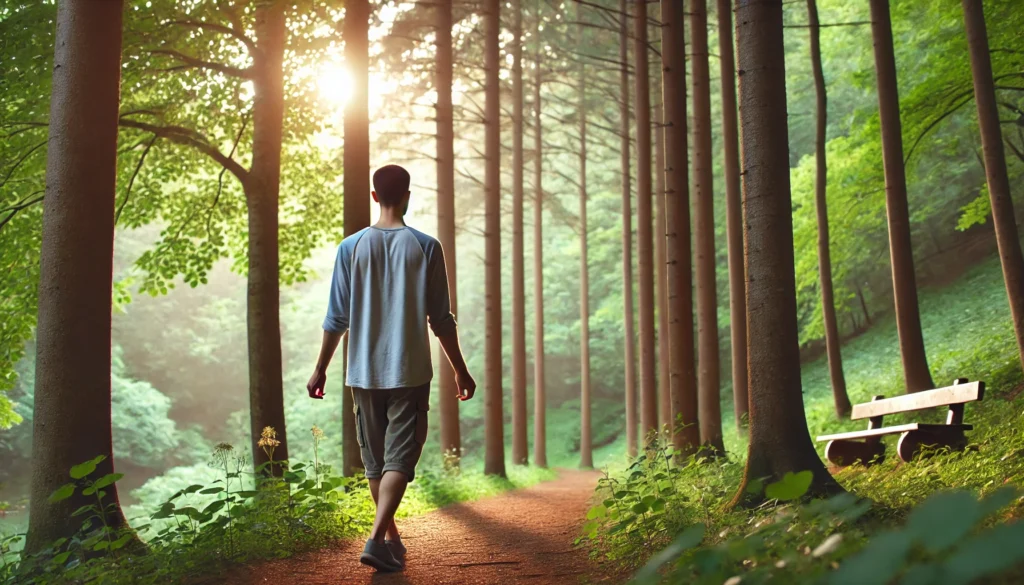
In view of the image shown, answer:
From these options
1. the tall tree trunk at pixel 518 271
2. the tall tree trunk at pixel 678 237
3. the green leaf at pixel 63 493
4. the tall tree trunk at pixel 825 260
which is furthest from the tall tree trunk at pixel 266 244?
the tall tree trunk at pixel 518 271

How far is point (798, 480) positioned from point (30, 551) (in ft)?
15.3

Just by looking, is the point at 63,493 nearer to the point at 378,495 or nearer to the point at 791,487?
the point at 378,495

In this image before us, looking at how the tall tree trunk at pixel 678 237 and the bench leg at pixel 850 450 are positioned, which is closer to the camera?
the bench leg at pixel 850 450

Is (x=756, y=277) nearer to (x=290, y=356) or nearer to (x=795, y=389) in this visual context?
(x=795, y=389)

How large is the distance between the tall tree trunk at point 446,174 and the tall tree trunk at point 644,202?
10.5ft

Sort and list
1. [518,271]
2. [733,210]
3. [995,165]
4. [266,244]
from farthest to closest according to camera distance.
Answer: [518,271], [733,210], [995,165], [266,244]

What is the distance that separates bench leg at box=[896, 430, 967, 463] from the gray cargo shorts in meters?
4.64

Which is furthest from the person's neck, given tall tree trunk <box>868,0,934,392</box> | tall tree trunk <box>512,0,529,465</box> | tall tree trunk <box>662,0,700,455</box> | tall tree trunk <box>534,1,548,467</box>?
tall tree trunk <box>534,1,548,467</box>

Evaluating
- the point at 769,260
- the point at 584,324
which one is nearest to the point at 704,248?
the point at 769,260

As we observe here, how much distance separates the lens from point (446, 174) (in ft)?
47.0

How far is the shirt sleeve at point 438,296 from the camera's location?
16.8 feet

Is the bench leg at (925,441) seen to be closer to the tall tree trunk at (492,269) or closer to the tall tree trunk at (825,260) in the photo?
the tall tree trunk at (825,260)

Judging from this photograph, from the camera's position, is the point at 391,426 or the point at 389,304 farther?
the point at 389,304

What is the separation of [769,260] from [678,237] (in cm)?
498
